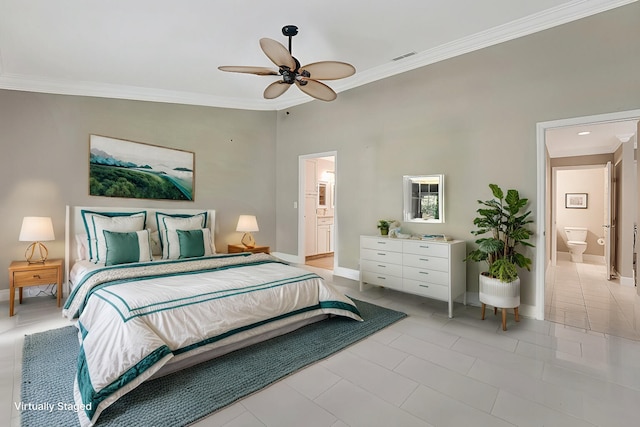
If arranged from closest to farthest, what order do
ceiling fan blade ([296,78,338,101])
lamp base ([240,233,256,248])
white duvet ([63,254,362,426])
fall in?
white duvet ([63,254,362,426]), ceiling fan blade ([296,78,338,101]), lamp base ([240,233,256,248])

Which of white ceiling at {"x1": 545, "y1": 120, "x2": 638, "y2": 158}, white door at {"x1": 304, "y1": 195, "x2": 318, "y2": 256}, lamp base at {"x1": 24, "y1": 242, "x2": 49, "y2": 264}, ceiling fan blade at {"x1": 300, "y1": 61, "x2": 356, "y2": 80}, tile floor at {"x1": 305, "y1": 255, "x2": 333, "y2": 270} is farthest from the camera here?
white door at {"x1": 304, "y1": 195, "x2": 318, "y2": 256}

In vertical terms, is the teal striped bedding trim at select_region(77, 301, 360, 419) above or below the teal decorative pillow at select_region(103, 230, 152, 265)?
below

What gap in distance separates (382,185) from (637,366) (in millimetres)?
3114

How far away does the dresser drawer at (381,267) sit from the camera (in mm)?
3885

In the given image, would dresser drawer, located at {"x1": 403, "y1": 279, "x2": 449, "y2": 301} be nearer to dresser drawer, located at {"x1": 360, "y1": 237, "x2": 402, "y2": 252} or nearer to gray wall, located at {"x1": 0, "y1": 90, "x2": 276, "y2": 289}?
dresser drawer, located at {"x1": 360, "y1": 237, "x2": 402, "y2": 252}

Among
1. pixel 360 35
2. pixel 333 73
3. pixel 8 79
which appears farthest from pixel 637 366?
pixel 8 79

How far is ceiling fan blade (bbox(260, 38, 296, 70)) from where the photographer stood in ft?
8.45

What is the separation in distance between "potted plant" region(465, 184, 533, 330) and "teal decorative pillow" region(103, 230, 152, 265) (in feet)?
12.5

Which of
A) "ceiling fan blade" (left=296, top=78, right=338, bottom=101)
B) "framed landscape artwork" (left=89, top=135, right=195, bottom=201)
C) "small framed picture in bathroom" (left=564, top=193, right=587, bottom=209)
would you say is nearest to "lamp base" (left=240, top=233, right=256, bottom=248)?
"framed landscape artwork" (left=89, top=135, right=195, bottom=201)

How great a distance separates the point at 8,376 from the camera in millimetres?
2137

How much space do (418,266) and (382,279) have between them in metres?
0.55

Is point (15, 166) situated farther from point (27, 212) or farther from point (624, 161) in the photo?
point (624, 161)

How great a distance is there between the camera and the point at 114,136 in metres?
4.46

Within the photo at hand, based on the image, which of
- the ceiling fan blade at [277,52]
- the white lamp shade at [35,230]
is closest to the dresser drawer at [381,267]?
the ceiling fan blade at [277,52]
